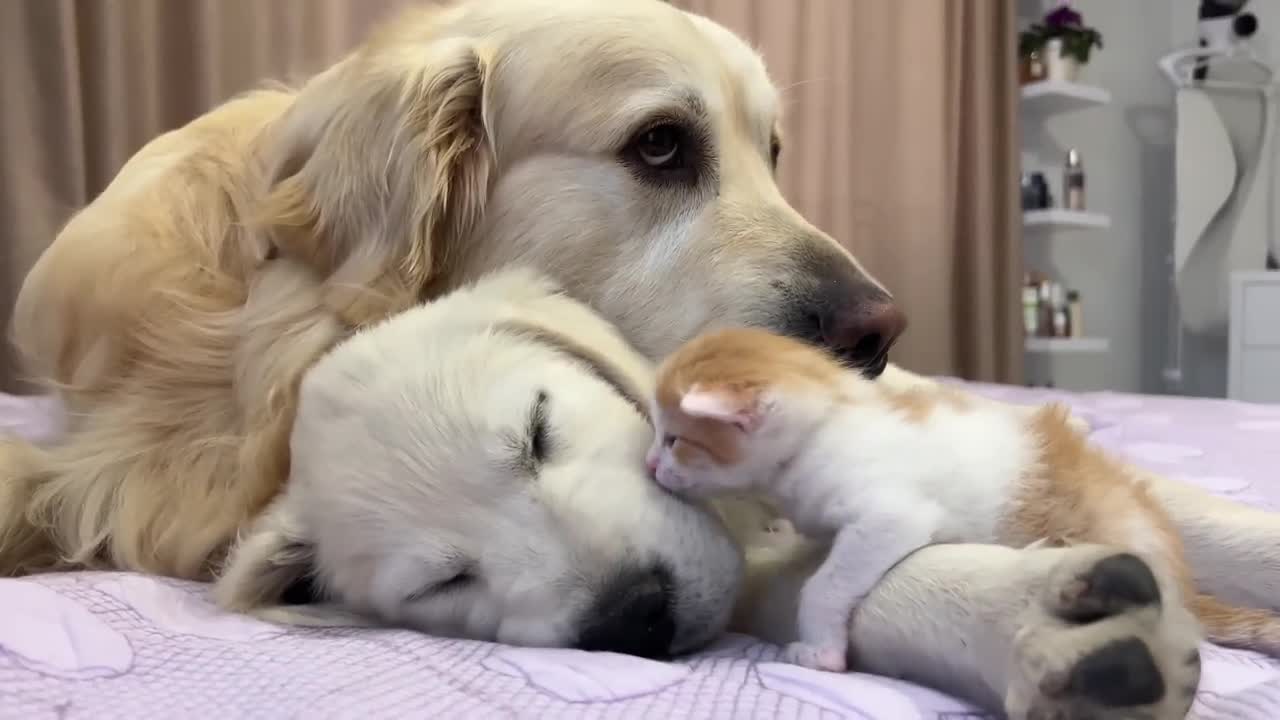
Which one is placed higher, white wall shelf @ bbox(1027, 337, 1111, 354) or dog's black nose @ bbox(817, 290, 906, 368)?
dog's black nose @ bbox(817, 290, 906, 368)

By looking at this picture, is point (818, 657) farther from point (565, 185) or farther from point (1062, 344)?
point (1062, 344)

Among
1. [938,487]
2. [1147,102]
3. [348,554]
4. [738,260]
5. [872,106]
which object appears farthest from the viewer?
[1147,102]

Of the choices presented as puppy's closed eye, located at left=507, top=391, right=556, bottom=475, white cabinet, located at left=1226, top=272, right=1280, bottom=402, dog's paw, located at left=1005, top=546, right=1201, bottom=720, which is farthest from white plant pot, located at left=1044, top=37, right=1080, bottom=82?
dog's paw, located at left=1005, top=546, right=1201, bottom=720

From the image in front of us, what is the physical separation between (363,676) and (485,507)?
0.17 metres

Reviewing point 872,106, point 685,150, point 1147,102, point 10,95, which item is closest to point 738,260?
point 685,150

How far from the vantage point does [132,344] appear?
1.16 m

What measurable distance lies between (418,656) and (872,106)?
Answer: 337 centimetres

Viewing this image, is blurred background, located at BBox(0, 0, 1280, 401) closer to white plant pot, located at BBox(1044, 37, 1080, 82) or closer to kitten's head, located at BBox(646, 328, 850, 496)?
white plant pot, located at BBox(1044, 37, 1080, 82)

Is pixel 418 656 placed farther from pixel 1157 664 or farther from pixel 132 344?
pixel 132 344

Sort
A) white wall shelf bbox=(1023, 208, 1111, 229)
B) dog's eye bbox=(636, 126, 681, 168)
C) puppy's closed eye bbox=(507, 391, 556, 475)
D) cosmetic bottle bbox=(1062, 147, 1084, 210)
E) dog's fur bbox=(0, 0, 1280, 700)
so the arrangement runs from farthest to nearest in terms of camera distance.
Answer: cosmetic bottle bbox=(1062, 147, 1084, 210) → white wall shelf bbox=(1023, 208, 1111, 229) → dog's eye bbox=(636, 126, 681, 168) → dog's fur bbox=(0, 0, 1280, 700) → puppy's closed eye bbox=(507, 391, 556, 475)

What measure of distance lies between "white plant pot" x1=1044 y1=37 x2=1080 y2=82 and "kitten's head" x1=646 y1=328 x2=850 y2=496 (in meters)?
3.89

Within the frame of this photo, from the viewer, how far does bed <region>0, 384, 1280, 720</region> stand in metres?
0.62

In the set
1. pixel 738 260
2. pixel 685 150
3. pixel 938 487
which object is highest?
pixel 685 150

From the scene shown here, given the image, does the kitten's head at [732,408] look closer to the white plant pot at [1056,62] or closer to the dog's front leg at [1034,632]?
the dog's front leg at [1034,632]
